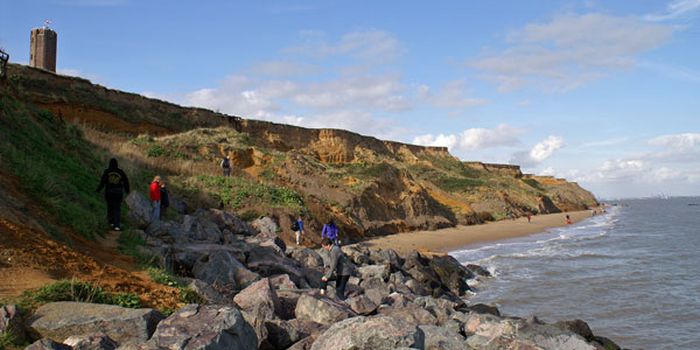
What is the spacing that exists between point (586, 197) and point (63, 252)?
126m

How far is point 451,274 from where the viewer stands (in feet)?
59.6

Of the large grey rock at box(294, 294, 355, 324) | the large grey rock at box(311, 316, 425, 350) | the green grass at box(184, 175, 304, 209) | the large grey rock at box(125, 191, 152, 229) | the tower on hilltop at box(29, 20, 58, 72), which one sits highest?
the tower on hilltop at box(29, 20, 58, 72)

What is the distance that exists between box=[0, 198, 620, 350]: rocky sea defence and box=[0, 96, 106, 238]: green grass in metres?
1.20

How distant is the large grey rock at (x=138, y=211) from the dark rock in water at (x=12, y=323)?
22.3 ft

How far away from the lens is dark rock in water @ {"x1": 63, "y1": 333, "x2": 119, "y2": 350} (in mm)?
4562

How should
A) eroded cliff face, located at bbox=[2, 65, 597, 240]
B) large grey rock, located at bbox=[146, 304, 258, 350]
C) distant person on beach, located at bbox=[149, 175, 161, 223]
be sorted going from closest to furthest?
large grey rock, located at bbox=[146, 304, 258, 350]
distant person on beach, located at bbox=[149, 175, 161, 223]
eroded cliff face, located at bbox=[2, 65, 597, 240]

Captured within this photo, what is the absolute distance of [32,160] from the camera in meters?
11.0

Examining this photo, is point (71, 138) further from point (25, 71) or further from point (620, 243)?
point (620, 243)

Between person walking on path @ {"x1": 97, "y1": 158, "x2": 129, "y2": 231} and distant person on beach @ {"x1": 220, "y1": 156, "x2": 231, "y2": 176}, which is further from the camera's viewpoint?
distant person on beach @ {"x1": 220, "y1": 156, "x2": 231, "y2": 176}

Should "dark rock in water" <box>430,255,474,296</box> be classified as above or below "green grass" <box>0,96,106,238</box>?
below

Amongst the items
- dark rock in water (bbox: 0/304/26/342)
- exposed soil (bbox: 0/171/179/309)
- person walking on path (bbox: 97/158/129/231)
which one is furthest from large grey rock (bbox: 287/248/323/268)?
dark rock in water (bbox: 0/304/26/342)

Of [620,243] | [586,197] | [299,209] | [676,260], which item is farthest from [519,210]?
[586,197]

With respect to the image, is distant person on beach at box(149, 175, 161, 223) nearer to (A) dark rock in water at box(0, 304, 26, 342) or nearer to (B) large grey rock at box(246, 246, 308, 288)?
(B) large grey rock at box(246, 246, 308, 288)

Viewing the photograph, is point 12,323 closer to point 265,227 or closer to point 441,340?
point 441,340
